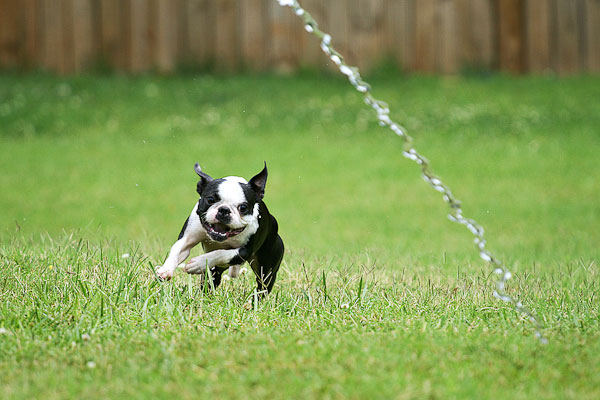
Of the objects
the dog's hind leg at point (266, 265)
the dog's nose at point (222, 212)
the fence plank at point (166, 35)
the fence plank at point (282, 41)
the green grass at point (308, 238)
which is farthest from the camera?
the fence plank at point (166, 35)

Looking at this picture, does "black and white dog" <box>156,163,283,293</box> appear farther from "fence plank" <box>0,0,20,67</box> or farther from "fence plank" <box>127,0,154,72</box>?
"fence plank" <box>0,0,20,67</box>

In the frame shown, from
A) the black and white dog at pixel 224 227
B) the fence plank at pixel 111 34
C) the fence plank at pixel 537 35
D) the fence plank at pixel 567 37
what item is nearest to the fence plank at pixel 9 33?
the fence plank at pixel 111 34

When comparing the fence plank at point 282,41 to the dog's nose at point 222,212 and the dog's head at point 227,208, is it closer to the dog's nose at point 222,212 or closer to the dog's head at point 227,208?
the dog's head at point 227,208

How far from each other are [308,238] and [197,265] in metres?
3.39

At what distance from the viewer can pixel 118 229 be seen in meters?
7.46

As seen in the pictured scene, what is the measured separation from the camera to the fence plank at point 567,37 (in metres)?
12.7

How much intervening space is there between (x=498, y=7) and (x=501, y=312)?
9.82m

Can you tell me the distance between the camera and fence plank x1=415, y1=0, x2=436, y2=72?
12711 mm

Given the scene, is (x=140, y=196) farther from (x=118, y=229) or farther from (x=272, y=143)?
(x=272, y=143)

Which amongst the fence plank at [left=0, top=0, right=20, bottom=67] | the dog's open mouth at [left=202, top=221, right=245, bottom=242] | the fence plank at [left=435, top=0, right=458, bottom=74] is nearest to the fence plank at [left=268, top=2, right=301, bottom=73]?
the fence plank at [left=435, top=0, right=458, bottom=74]

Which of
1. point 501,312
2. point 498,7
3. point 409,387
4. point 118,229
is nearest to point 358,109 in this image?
point 498,7

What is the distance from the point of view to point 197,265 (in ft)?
12.5

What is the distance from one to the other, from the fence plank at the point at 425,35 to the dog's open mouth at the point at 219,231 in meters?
9.70

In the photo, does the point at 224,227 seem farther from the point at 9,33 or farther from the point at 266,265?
the point at 9,33
